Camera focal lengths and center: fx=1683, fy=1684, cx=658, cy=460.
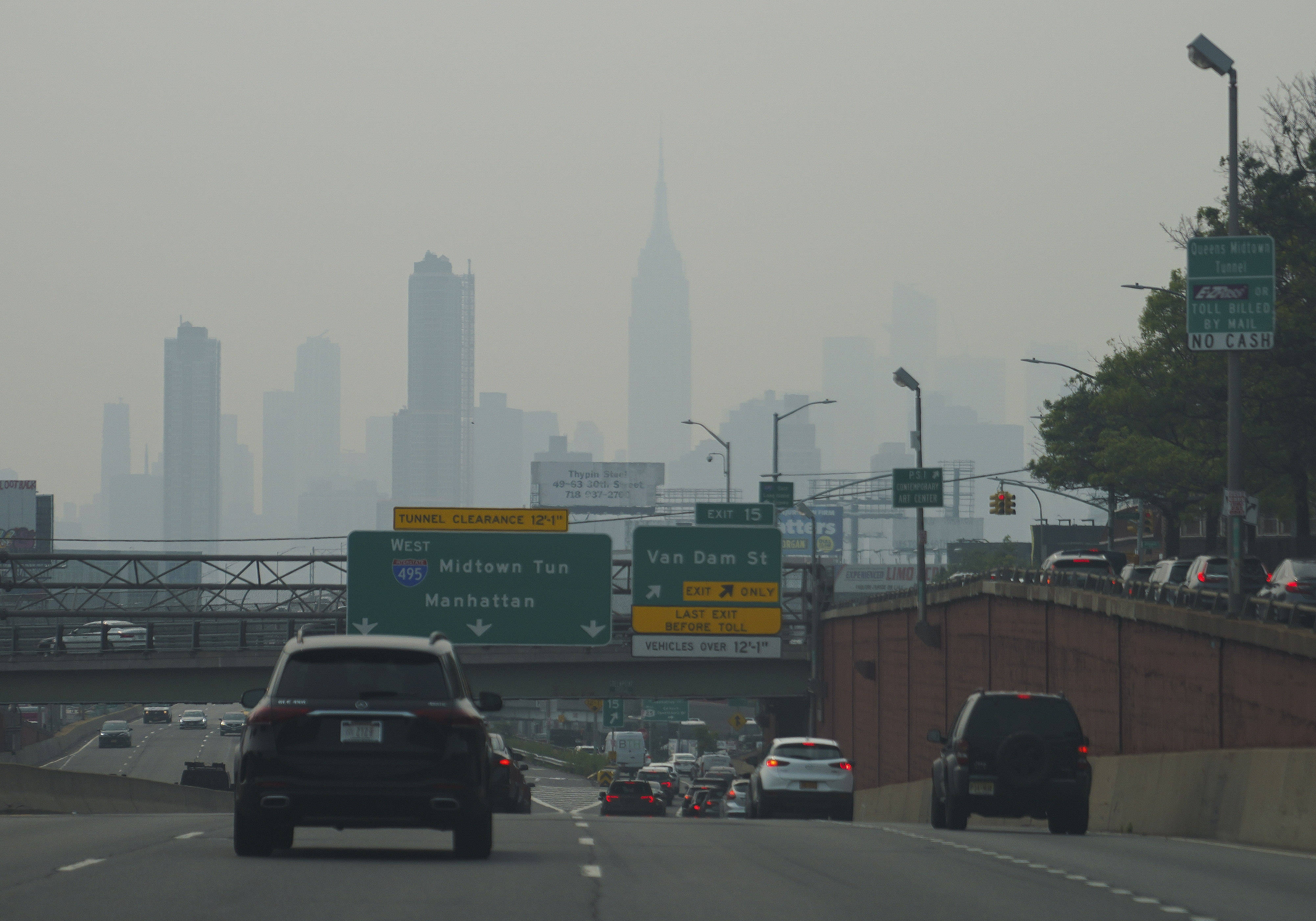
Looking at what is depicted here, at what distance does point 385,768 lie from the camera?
522 inches

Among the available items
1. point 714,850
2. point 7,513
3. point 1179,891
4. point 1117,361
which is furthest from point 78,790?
point 7,513

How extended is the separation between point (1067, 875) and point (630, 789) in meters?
42.0

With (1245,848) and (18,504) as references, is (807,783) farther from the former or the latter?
(18,504)


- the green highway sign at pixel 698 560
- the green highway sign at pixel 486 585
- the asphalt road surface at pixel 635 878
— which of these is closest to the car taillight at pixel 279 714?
the asphalt road surface at pixel 635 878

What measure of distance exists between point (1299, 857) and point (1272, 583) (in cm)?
1549

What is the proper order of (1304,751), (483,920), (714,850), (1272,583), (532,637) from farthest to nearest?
(532,637) → (1272,583) → (1304,751) → (714,850) → (483,920)

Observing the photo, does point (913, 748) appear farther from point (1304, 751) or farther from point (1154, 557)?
point (1154, 557)

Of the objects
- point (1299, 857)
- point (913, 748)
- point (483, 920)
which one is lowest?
point (913, 748)

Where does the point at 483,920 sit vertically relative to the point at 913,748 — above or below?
above

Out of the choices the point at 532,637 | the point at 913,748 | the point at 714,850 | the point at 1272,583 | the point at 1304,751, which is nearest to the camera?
the point at 714,850

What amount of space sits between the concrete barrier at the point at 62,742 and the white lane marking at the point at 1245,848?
61.8m

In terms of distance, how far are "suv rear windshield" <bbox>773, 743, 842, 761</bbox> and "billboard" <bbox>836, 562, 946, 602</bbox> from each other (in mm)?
135458

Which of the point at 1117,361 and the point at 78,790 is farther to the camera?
the point at 1117,361

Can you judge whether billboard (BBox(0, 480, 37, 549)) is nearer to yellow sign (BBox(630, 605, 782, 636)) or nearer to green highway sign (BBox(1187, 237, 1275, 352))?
yellow sign (BBox(630, 605, 782, 636))
